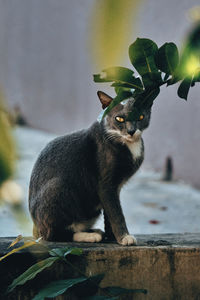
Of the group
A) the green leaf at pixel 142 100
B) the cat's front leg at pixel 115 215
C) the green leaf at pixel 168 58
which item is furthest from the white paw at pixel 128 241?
the green leaf at pixel 168 58

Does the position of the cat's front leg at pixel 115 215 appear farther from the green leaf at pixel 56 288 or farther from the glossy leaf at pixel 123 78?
the glossy leaf at pixel 123 78

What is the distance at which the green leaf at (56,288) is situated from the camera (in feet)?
4.00

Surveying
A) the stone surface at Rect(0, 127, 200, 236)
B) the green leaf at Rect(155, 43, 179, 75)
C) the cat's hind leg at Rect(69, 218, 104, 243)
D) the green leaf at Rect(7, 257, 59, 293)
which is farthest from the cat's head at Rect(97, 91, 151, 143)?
the green leaf at Rect(155, 43, 179, 75)

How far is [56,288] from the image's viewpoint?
4.18 ft

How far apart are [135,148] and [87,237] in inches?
17.1

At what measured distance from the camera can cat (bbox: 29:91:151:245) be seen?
166 centimetres

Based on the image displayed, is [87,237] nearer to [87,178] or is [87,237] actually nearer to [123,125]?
[87,178]

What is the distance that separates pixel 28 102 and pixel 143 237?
133 centimetres

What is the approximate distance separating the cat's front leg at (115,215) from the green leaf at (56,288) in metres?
0.34

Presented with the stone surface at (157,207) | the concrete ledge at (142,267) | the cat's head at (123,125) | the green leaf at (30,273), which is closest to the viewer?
the green leaf at (30,273)

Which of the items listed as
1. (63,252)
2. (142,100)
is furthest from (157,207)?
(142,100)

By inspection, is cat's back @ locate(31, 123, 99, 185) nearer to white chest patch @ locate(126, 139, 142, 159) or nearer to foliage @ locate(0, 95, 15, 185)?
white chest patch @ locate(126, 139, 142, 159)

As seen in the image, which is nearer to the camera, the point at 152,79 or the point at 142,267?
the point at 152,79

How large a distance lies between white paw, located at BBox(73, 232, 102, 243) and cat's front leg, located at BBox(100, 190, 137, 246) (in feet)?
0.23
